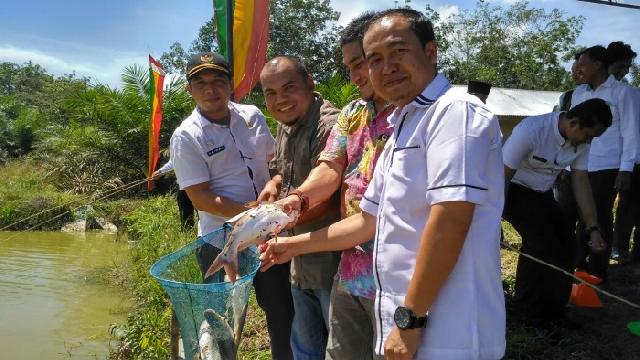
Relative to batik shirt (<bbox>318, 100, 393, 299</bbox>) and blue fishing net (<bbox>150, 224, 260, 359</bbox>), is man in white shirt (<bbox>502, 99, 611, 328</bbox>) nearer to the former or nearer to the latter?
batik shirt (<bbox>318, 100, 393, 299</bbox>)

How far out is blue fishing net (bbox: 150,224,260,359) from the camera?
2047 mm

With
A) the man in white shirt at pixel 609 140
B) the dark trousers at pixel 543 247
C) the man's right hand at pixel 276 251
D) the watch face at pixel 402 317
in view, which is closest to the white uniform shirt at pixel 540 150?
the dark trousers at pixel 543 247

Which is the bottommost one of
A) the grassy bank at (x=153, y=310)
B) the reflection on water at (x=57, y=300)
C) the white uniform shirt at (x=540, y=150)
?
the reflection on water at (x=57, y=300)

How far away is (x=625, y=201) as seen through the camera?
16.6 feet

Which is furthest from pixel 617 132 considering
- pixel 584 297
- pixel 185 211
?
pixel 185 211

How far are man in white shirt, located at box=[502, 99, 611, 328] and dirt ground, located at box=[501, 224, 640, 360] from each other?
0.15 meters

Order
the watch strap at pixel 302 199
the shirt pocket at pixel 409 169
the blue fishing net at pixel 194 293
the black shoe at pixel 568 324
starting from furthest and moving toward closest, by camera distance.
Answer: the black shoe at pixel 568 324 < the watch strap at pixel 302 199 < the blue fishing net at pixel 194 293 < the shirt pocket at pixel 409 169

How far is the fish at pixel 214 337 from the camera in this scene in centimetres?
215

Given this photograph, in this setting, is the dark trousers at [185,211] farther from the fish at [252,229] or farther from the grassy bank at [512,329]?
Result: the fish at [252,229]

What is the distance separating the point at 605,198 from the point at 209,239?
365 centimetres

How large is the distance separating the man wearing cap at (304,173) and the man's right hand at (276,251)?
11.7 inches

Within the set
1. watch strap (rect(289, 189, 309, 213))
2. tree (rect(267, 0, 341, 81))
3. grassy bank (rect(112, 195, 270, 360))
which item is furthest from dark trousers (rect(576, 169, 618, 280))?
tree (rect(267, 0, 341, 81))

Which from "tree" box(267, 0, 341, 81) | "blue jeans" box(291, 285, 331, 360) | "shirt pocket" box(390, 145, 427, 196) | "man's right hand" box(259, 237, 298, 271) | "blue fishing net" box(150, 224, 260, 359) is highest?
"tree" box(267, 0, 341, 81)

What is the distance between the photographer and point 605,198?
4.73m
